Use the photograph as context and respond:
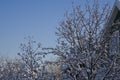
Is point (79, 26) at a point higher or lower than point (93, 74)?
higher

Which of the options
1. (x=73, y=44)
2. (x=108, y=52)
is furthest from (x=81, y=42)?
(x=108, y=52)

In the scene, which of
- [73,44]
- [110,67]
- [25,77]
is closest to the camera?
[110,67]

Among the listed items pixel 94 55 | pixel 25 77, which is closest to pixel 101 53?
pixel 94 55

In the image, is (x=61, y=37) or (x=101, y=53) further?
(x=61, y=37)

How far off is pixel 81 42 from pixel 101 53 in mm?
1180

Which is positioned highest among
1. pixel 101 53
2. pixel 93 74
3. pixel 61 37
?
pixel 61 37

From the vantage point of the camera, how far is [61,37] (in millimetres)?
16234

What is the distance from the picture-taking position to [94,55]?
15.2m

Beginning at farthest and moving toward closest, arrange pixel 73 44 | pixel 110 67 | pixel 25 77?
pixel 25 77
pixel 73 44
pixel 110 67

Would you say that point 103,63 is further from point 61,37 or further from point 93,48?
point 61,37

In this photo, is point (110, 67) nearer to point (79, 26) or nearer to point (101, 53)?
point (101, 53)

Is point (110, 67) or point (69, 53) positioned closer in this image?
point (110, 67)

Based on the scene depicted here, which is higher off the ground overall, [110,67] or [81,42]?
[81,42]

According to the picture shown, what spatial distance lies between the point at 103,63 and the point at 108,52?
713 millimetres
